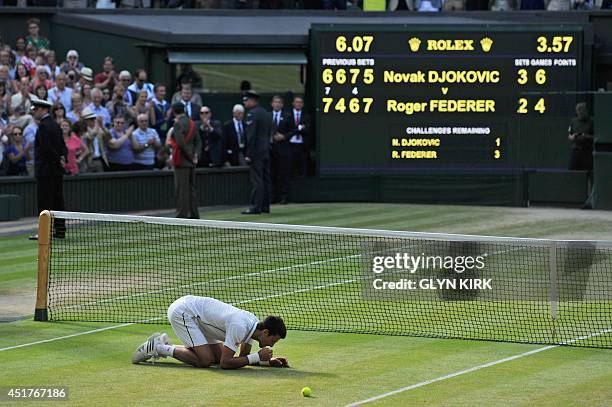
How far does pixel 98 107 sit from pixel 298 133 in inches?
166

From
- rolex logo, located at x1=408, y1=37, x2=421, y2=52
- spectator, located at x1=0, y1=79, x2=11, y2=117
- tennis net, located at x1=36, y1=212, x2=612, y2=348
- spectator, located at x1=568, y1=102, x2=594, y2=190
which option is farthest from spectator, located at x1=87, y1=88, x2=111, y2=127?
spectator, located at x1=568, y1=102, x2=594, y2=190

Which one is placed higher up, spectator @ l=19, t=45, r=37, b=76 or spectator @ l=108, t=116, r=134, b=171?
spectator @ l=19, t=45, r=37, b=76

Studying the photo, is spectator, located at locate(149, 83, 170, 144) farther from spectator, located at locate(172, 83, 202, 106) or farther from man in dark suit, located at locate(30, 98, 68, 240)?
man in dark suit, located at locate(30, 98, 68, 240)

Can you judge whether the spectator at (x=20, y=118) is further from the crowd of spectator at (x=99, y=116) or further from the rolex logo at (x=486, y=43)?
the rolex logo at (x=486, y=43)

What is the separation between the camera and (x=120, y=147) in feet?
84.4

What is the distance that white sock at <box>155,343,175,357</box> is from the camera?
1255cm

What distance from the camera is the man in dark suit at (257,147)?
82.4 ft

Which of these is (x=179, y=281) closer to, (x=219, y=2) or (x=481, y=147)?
(x=481, y=147)

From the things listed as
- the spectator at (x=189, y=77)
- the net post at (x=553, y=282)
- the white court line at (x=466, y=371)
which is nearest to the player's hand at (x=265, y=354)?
the white court line at (x=466, y=371)

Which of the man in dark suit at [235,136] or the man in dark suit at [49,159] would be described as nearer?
the man in dark suit at [49,159]

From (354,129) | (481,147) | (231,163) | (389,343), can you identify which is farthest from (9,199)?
(389,343)

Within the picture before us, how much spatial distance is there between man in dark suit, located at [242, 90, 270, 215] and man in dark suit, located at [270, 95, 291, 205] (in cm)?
192

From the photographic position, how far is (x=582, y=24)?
28344 millimetres

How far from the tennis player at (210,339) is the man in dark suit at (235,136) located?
15.0 metres
